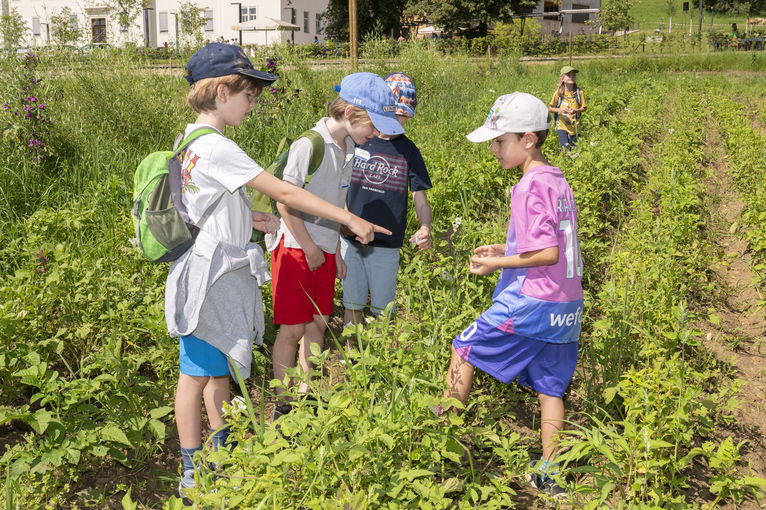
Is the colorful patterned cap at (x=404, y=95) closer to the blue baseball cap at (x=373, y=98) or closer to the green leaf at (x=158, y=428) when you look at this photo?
the blue baseball cap at (x=373, y=98)

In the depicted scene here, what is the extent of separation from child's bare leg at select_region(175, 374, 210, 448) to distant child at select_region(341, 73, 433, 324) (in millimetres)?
1202

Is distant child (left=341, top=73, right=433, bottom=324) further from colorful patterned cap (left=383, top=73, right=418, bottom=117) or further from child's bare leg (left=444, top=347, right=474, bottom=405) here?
child's bare leg (left=444, top=347, right=474, bottom=405)

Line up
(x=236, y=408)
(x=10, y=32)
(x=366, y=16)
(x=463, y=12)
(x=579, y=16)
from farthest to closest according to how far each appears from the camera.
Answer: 1. (x=579, y=16)
2. (x=366, y=16)
3. (x=463, y=12)
4. (x=10, y=32)
5. (x=236, y=408)

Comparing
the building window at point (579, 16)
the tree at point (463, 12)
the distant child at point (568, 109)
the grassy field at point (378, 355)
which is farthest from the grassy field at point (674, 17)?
the grassy field at point (378, 355)

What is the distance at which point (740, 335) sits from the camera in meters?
4.32

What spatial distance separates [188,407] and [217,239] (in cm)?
71

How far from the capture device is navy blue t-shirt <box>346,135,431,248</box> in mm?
3488

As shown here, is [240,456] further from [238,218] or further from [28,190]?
[28,190]

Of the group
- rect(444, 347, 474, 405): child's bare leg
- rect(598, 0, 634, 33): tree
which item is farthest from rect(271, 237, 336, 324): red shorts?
rect(598, 0, 634, 33): tree

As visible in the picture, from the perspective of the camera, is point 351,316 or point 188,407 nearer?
point 188,407

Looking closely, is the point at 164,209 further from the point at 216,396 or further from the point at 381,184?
the point at 381,184

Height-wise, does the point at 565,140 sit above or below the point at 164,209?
above

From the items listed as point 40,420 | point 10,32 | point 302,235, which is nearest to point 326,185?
point 302,235

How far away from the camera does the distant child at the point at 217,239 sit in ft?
7.88
